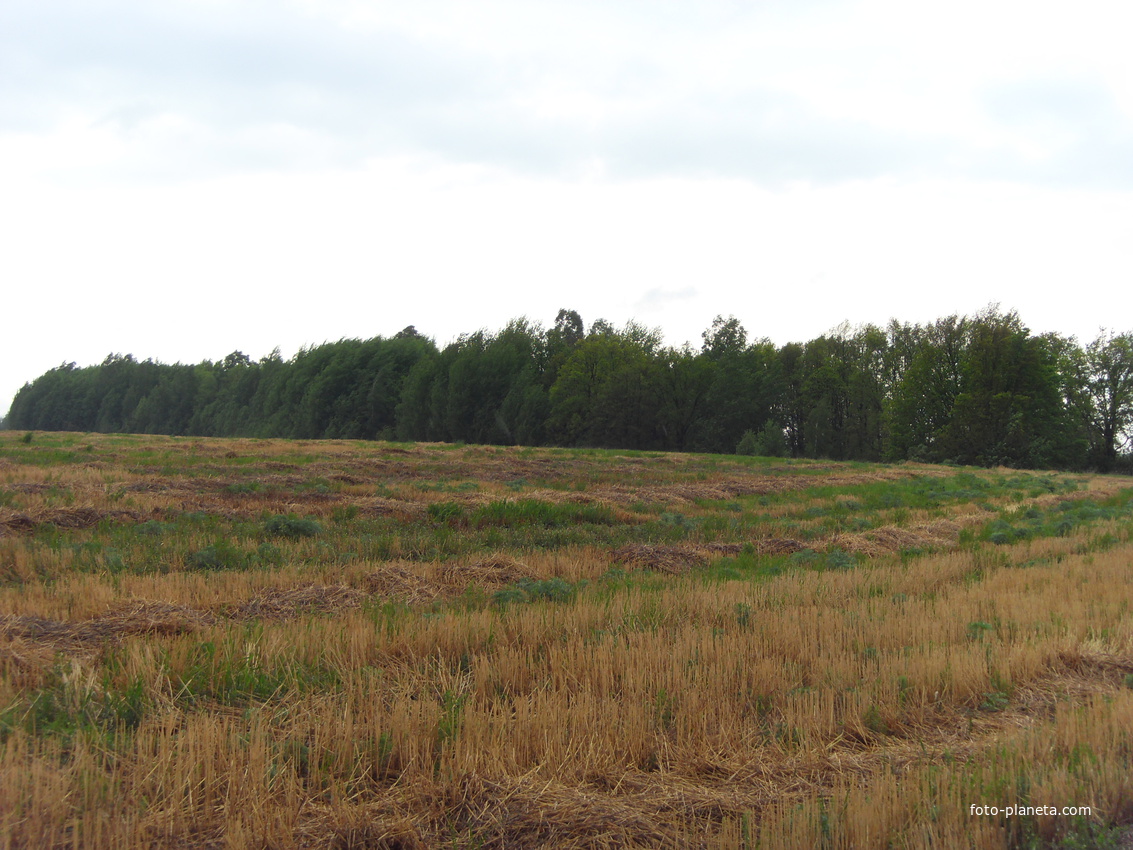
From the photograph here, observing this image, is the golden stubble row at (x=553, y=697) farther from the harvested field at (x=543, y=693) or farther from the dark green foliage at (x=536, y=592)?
the dark green foliage at (x=536, y=592)

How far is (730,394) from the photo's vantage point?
79750mm

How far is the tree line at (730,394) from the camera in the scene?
67375 millimetres

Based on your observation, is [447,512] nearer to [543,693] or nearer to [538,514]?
[538,514]

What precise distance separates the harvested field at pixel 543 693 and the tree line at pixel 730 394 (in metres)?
60.0

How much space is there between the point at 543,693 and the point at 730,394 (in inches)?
3023

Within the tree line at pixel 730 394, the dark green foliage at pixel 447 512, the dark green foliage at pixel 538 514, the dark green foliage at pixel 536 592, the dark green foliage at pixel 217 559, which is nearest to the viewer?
the dark green foliage at pixel 536 592

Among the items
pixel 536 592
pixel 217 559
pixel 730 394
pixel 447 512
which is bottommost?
pixel 536 592

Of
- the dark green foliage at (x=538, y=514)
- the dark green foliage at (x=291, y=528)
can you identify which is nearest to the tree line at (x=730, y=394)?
the dark green foliage at (x=538, y=514)

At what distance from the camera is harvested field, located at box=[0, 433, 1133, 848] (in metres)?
3.82

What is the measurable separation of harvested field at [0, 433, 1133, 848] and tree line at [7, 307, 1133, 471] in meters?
60.0

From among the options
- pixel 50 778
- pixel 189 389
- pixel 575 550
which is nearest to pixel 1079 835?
pixel 50 778

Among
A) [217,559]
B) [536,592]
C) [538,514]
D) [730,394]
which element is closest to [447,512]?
[538,514]

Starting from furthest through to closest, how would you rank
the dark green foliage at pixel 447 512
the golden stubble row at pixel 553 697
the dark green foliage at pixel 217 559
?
the dark green foliage at pixel 447 512, the dark green foliage at pixel 217 559, the golden stubble row at pixel 553 697

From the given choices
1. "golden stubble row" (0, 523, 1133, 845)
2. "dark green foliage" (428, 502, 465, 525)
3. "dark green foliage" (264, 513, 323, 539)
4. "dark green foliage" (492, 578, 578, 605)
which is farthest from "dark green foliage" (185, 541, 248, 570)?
"dark green foliage" (428, 502, 465, 525)
